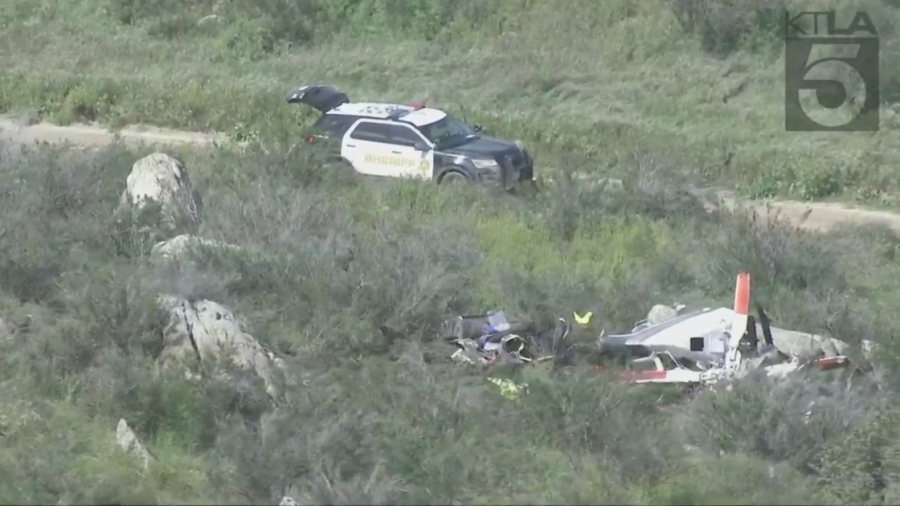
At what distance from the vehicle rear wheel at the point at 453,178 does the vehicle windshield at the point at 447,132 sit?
1.71 ft

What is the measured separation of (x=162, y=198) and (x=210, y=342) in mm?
5116

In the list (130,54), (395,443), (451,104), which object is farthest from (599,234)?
(130,54)

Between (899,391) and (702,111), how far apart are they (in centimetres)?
1443

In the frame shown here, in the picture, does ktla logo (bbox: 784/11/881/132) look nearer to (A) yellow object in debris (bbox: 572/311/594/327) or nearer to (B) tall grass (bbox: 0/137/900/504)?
(B) tall grass (bbox: 0/137/900/504)

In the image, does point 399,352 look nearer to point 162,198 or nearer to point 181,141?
point 162,198

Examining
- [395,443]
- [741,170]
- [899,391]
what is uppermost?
[395,443]

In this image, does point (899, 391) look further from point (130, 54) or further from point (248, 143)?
point (130, 54)

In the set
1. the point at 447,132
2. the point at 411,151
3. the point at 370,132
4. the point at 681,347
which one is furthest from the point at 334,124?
the point at 681,347

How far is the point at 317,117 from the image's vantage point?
21031mm

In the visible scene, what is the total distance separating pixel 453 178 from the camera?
59.0ft

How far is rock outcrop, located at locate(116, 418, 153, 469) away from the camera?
804 centimetres

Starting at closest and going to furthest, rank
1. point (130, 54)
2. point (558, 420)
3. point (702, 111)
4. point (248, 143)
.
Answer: point (558, 420) < point (248, 143) < point (702, 111) < point (130, 54)

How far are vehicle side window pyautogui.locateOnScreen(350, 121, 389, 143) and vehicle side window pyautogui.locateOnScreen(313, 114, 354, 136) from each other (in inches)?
8.8

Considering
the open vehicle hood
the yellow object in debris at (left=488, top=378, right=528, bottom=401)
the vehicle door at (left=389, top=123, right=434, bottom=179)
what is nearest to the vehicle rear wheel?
the vehicle door at (left=389, top=123, right=434, bottom=179)
